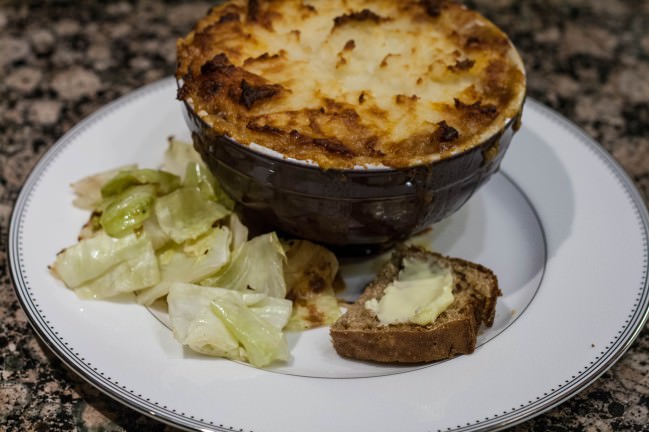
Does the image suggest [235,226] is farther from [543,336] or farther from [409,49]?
[543,336]

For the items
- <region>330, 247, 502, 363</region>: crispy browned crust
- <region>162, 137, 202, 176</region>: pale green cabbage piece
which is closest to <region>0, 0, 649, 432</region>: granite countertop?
<region>330, 247, 502, 363</region>: crispy browned crust

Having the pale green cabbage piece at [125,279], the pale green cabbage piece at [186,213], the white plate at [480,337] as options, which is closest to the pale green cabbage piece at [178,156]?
the white plate at [480,337]

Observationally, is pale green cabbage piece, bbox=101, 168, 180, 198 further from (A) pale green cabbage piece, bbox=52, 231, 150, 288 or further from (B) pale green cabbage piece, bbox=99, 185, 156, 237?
(A) pale green cabbage piece, bbox=52, 231, 150, 288

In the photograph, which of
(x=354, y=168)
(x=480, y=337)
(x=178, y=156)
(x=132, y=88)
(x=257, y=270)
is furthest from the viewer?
(x=132, y=88)

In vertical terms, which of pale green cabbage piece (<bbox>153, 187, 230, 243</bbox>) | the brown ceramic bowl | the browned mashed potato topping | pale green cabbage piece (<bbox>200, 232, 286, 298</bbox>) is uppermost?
the browned mashed potato topping

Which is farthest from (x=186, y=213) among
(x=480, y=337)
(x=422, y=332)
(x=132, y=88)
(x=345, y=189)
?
(x=132, y=88)

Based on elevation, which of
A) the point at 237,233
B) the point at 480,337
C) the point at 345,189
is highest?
the point at 345,189

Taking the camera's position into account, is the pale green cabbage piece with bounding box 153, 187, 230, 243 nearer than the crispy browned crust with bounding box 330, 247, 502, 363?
No

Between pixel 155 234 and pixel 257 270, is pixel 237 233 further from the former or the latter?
pixel 155 234
